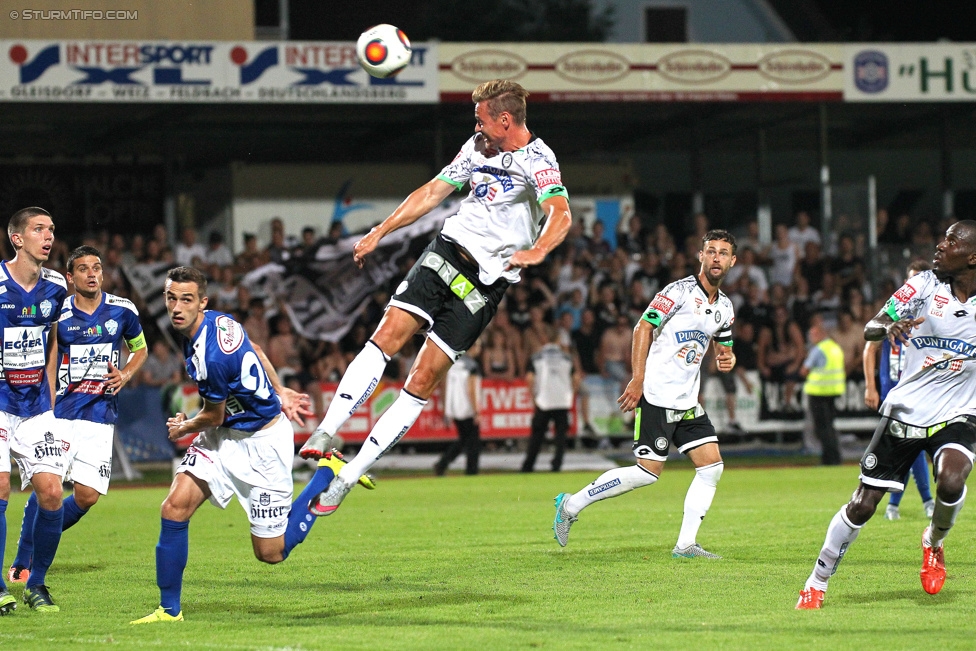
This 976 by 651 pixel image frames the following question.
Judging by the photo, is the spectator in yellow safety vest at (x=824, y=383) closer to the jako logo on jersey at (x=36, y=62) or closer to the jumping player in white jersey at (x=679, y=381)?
the jumping player in white jersey at (x=679, y=381)

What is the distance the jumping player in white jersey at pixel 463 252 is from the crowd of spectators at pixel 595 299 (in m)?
12.3

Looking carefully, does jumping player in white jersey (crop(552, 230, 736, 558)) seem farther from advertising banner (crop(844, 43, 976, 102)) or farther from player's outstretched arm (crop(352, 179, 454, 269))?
advertising banner (crop(844, 43, 976, 102))

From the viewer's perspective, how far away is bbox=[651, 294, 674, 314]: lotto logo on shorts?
1020 cm

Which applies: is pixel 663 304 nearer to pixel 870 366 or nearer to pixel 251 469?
pixel 870 366

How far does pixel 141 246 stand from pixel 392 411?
1615cm

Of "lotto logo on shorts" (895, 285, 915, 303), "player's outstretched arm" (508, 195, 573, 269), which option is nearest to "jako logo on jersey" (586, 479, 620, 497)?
"player's outstretched arm" (508, 195, 573, 269)

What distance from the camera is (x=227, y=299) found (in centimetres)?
2162

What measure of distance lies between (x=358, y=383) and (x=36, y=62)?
52.5 feet

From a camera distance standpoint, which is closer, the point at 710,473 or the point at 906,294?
the point at 906,294

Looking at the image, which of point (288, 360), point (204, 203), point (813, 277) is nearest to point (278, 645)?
point (288, 360)

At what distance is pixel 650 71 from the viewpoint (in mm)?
24250

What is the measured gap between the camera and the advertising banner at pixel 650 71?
925 inches

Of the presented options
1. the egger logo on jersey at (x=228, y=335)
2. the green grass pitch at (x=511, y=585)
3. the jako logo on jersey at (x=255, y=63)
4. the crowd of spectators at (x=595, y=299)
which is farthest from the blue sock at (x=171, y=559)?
the jako logo on jersey at (x=255, y=63)

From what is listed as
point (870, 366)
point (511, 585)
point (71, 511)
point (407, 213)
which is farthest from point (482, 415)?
point (407, 213)
